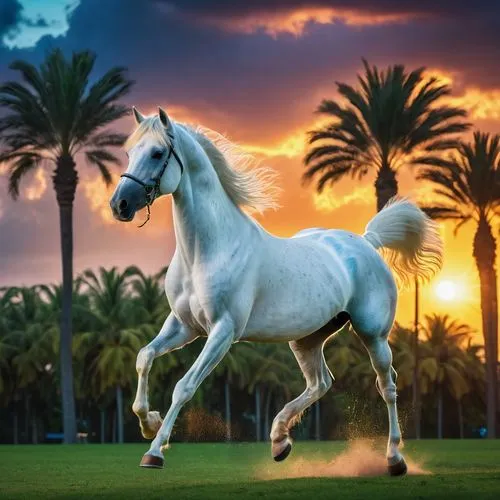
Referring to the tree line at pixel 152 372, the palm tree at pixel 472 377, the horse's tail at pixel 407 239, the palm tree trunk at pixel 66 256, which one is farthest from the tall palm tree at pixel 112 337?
the horse's tail at pixel 407 239

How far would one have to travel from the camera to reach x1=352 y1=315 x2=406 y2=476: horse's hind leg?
1237 centimetres

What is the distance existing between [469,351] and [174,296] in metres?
93.1

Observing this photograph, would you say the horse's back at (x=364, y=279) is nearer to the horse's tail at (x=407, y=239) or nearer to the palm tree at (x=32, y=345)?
the horse's tail at (x=407, y=239)

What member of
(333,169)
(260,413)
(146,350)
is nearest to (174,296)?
(146,350)

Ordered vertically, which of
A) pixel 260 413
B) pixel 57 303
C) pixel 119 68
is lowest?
pixel 260 413

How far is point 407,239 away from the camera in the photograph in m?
14.1

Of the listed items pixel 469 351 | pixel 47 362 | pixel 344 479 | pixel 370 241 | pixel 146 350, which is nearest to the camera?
pixel 146 350

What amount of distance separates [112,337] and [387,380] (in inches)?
2446

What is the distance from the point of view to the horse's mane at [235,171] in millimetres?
10875

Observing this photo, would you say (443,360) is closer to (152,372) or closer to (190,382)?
(152,372)

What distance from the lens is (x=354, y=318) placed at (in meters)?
12.4

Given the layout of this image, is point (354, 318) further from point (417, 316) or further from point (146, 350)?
point (417, 316)

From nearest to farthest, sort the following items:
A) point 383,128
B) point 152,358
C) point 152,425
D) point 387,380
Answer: point 152,358 → point 152,425 → point 387,380 → point 383,128

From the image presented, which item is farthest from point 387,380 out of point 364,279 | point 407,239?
point 407,239
